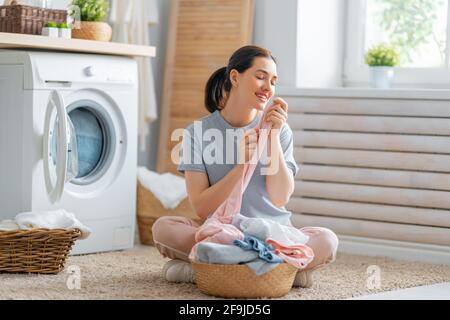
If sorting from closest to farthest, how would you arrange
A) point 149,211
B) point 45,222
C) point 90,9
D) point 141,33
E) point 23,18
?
point 45,222 < point 23,18 < point 90,9 < point 149,211 < point 141,33

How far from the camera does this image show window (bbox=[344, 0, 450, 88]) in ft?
14.1

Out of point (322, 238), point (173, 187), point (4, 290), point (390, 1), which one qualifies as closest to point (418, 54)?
point (390, 1)

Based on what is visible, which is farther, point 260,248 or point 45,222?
point 45,222

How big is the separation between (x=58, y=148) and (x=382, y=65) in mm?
1559

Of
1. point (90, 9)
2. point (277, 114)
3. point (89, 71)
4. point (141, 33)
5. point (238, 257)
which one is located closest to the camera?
point (238, 257)

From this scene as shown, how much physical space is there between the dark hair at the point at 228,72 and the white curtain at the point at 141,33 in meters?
1.31

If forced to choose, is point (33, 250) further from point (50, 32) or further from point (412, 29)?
point (412, 29)

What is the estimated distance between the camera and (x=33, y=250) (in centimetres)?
329

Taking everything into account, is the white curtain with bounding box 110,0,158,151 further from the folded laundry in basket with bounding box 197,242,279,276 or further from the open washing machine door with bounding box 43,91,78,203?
the folded laundry in basket with bounding box 197,242,279,276

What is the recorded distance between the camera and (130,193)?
13.2 ft

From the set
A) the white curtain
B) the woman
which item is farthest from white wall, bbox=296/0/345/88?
the woman

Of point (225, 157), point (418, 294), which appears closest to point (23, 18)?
point (225, 157)

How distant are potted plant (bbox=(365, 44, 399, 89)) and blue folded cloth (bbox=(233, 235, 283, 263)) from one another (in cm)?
164
